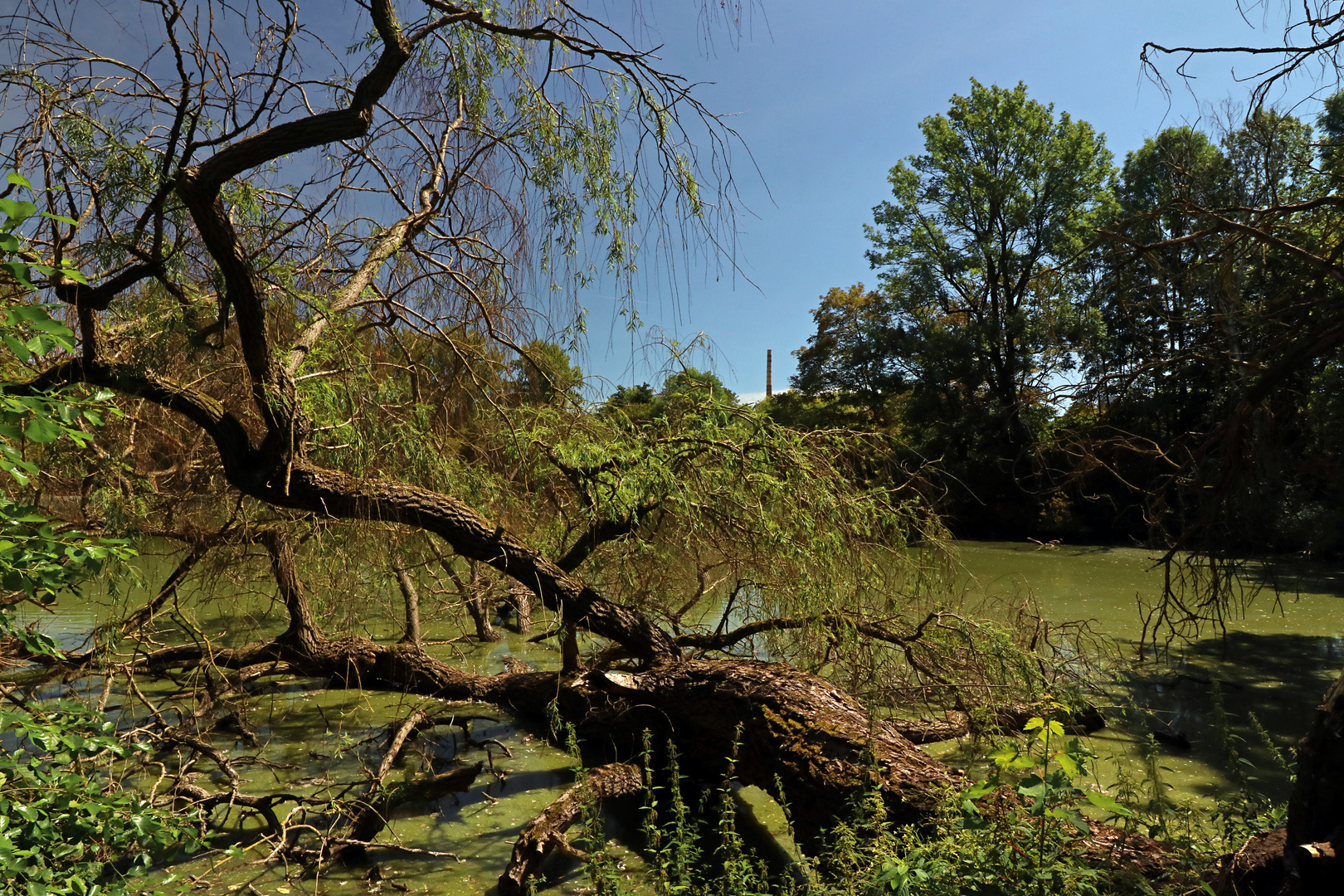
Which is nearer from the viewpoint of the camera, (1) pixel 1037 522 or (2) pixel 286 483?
(2) pixel 286 483

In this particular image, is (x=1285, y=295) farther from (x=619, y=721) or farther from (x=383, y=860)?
(x=383, y=860)

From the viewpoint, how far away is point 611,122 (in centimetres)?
421

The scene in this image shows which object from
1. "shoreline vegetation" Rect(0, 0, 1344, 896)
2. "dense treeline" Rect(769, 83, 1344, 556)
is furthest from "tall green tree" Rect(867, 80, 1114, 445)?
"shoreline vegetation" Rect(0, 0, 1344, 896)

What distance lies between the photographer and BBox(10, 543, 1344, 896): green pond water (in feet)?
12.2

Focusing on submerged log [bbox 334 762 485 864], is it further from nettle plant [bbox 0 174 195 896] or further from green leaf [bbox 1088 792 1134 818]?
green leaf [bbox 1088 792 1134 818]

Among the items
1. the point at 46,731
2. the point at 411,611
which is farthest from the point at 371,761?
the point at 46,731

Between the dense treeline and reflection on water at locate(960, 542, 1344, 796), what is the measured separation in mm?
786

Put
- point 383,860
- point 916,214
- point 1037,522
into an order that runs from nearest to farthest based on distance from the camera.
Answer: point 383,860 → point 1037,522 → point 916,214

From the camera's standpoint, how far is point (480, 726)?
19.2 feet

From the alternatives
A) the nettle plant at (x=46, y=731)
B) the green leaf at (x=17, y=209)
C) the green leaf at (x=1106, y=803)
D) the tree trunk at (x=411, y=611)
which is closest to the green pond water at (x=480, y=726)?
the tree trunk at (x=411, y=611)

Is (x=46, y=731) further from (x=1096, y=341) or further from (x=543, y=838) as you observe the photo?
(x=1096, y=341)

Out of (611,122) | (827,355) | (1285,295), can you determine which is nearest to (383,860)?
(611,122)

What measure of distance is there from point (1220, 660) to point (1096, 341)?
4639 mm

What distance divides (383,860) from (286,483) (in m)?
1.83
